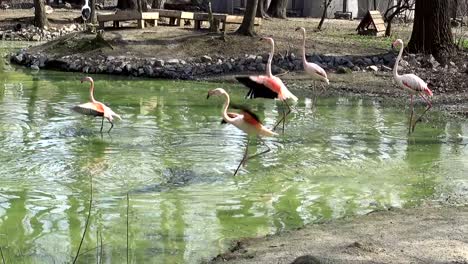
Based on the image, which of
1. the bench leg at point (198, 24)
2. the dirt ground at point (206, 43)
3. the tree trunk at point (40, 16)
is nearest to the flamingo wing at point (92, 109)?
the dirt ground at point (206, 43)

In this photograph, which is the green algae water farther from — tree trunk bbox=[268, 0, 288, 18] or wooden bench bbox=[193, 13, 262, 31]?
tree trunk bbox=[268, 0, 288, 18]

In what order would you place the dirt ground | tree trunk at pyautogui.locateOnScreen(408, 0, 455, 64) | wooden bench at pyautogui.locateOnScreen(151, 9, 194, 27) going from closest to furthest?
tree trunk at pyautogui.locateOnScreen(408, 0, 455, 64), the dirt ground, wooden bench at pyautogui.locateOnScreen(151, 9, 194, 27)

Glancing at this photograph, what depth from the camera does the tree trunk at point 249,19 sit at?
19.1m

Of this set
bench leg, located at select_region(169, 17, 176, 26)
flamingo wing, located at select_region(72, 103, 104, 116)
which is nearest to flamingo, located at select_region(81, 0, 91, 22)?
bench leg, located at select_region(169, 17, 176, 26)

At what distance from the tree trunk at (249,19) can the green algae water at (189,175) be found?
7.09 m

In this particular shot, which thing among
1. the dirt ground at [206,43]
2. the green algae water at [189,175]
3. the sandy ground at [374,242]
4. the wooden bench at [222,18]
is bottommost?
the green algae water at [189,175]

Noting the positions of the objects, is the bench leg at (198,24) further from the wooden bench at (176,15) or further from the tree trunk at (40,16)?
the tree trunk at (40,16)

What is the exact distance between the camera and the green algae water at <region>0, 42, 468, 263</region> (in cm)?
598

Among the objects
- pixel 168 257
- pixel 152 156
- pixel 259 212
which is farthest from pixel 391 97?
pixel 168 257

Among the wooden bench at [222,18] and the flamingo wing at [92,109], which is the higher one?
the wooden bench at [222,18]

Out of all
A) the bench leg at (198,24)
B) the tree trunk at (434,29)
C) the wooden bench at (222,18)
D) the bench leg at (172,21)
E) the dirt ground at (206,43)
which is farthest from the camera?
the bench leg at (172,21)

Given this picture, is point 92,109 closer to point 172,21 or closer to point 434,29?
point 434,29

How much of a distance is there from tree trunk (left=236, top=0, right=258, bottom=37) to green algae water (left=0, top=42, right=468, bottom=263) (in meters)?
7.09

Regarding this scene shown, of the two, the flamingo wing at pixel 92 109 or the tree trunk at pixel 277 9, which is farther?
the tree trunk at pixel 277 9
